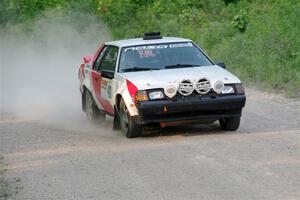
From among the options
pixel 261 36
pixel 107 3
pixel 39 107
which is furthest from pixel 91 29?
pixel 39 107

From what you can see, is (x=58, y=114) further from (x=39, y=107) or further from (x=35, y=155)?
(x=35, y=155)

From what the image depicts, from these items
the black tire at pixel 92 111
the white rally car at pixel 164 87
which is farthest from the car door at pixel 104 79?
the black tire at pixel 92 111

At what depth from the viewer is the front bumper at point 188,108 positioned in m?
10.7

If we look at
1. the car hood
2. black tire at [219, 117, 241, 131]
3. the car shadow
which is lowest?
the car shadow

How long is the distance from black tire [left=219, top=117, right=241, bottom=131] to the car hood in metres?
0.60

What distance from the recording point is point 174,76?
1109 centimetres

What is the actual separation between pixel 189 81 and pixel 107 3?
2205 cm

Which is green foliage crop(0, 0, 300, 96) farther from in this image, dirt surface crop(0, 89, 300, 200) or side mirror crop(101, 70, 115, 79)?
side mirror crop(101, 70, 115, 79)

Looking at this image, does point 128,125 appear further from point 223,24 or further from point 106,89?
point 223,24

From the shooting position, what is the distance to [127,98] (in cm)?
1107

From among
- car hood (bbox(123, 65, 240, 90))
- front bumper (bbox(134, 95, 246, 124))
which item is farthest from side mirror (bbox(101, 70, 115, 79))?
front bumper (bbox(134, 95, 246, 124))

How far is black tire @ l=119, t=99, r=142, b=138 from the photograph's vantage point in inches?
438

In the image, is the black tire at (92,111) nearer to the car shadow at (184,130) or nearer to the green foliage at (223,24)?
the car shadow at (184,130)

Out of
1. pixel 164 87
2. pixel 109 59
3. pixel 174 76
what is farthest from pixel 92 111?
pixel 164 87
